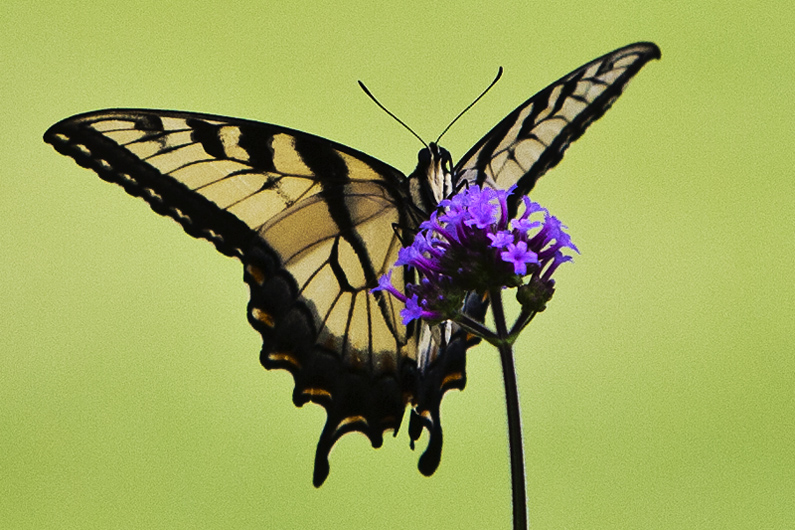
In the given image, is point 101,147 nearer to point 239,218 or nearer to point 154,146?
point 154,146

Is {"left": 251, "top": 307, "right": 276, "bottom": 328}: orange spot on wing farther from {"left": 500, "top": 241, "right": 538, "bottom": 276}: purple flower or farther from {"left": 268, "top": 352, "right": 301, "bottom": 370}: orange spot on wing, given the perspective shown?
{"left": 500, "top": 241, "right": 538, "bottom": 276}: purple flower

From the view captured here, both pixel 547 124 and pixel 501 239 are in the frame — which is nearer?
pixel 501 239

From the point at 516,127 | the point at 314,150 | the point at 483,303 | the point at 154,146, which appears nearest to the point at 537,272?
the point at 483,303

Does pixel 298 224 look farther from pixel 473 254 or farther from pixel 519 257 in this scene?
pixel 519 257

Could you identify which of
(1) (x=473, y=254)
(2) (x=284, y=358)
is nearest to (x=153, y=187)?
(2) (x=284, y=358)

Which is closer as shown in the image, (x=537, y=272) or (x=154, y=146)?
(x=537, y=272)

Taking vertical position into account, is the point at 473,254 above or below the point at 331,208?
below

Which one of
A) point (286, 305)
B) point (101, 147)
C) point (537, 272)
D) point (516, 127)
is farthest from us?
point (286, 305)

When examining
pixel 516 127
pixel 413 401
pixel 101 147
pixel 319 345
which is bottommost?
pixel 413 401
